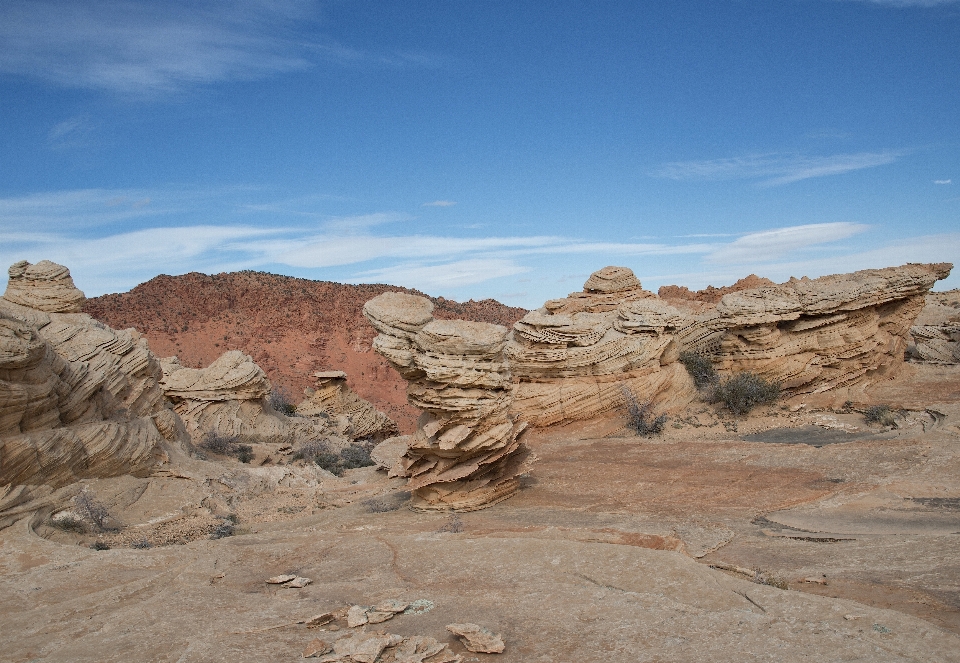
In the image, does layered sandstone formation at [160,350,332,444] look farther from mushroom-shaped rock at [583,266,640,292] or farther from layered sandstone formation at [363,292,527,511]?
mushroom-shaped rock at [583,266,640,292]

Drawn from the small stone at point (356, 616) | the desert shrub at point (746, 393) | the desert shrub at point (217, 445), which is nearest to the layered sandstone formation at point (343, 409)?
the desert shrub at point (217, 445)

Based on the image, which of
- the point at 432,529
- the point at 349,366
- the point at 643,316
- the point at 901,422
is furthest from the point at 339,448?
the point at 349,366

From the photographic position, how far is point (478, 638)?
4.41 meters

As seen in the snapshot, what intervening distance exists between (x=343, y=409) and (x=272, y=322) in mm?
23892

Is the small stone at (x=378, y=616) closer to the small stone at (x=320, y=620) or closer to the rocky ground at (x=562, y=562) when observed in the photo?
the rocky ground at (x=562, y=562)

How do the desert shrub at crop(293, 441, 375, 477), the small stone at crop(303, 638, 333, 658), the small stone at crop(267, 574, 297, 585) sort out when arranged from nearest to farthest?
the small stone at crop(303, 638, 333, 658) < the small stone at crop(267, 574, 297, 585) < the desert shrub at crop(293, 441, 375, 477)

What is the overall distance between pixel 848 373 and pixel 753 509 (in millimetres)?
9603

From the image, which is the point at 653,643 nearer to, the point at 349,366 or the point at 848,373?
the point at 848,373

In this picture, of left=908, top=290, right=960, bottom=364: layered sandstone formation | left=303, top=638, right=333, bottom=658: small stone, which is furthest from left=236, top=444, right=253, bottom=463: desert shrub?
left=908, top=290, right=960, bottom=364: layered sandstone formation

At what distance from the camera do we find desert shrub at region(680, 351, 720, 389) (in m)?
17.2

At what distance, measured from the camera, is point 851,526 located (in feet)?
26.9

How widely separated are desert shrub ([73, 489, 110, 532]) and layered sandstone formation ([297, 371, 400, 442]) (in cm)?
1335

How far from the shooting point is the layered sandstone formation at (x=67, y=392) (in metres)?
9.43

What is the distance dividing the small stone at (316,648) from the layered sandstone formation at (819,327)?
14.1 m
